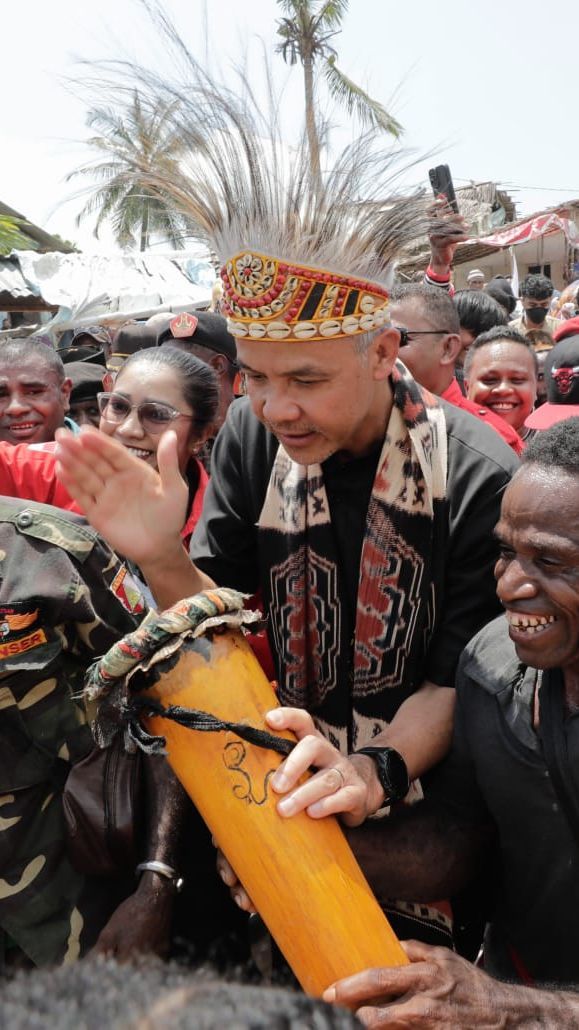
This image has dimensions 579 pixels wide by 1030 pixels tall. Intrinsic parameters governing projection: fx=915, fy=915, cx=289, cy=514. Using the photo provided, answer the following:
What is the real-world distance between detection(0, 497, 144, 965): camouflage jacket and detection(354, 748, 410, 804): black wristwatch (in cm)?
57

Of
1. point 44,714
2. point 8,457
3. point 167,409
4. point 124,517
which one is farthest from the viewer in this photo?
point 167,409

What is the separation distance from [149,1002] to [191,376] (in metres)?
2.72

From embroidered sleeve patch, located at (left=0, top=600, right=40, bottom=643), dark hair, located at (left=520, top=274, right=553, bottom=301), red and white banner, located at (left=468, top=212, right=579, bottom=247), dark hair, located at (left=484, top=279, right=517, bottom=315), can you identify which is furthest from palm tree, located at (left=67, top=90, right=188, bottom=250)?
red and white banner, located at (left=468, top=212, right=579, bottom=247)

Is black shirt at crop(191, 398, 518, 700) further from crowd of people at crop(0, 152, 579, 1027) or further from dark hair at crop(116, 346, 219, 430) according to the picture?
dark hair at crop(116, 346, 219, 430)

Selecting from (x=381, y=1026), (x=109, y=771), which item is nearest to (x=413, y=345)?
(x=109, y=771)

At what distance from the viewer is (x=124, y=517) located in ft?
5.72

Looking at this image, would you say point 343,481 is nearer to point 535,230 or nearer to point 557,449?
point 557,449

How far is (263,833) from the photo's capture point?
4.74ft

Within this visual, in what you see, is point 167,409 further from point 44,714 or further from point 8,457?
point 44,714

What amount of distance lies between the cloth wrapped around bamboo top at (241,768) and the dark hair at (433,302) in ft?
9.98

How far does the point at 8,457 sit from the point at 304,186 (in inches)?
43.9

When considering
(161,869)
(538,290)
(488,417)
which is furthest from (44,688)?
(538,290)

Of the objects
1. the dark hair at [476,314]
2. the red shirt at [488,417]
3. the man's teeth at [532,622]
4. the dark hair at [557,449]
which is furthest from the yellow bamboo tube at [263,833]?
the dark hair at [476,314]

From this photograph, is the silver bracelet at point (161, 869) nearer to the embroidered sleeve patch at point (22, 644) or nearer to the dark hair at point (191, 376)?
the embroidered sleeve patch at point (22, 644)
